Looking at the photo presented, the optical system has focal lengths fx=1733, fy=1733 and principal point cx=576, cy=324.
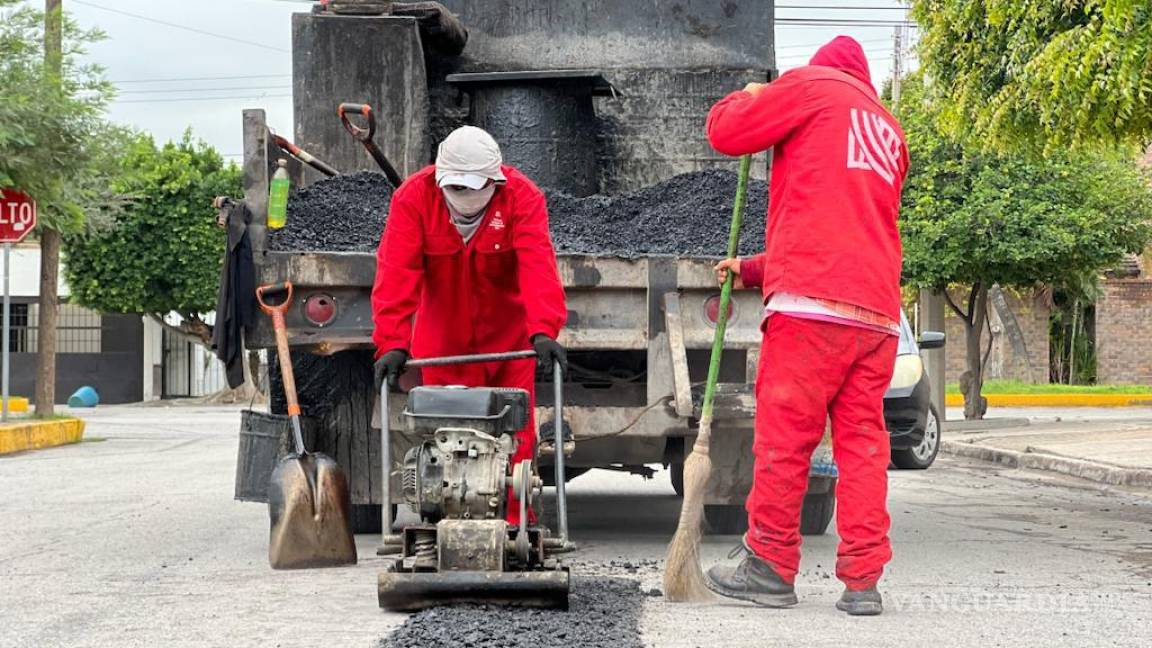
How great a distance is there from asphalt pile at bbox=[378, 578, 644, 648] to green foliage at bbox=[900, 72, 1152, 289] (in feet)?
50.1

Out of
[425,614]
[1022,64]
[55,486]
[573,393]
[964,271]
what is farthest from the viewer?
[964,271]

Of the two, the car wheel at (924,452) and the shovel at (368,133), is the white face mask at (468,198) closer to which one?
the shovel at (368,133)

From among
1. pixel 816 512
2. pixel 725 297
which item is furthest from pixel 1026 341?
pixel 725 297

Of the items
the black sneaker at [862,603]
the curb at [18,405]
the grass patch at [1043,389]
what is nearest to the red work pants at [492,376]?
the black sneaker at [862,603]

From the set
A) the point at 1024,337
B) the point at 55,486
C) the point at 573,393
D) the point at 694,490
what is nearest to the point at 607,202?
the point at 573,393

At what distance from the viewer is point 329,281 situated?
741 cm

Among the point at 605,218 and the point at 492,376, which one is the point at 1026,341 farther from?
the point at 492,376

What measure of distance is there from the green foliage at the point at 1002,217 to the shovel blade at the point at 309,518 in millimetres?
14110

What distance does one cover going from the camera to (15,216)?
62.3 feet

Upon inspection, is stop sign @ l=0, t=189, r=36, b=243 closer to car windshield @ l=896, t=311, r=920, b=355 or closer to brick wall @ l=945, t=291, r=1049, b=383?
car windshield @ l=896, t=311, r=920, b=355

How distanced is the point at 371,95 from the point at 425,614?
133 inches

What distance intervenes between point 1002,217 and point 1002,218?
1 centimetres

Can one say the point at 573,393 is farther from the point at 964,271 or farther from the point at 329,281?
the point at 964,271

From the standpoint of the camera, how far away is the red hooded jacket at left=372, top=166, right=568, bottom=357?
659 cm
